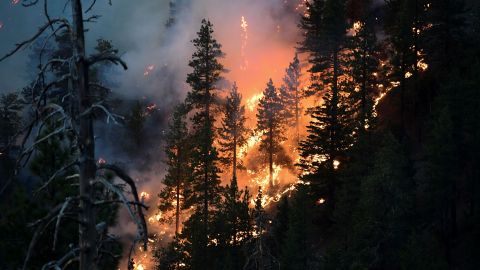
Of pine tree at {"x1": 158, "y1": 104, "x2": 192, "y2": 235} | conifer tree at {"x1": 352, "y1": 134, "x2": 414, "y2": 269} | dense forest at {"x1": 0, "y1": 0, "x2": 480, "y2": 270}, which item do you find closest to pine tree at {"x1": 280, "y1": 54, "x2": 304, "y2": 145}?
dense forest at {"x1": 0, "y1": 0, "x2": 480, "y2": 270}

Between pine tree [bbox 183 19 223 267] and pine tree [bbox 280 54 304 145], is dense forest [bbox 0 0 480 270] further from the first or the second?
pine tree [bbox 280 54 304 145]

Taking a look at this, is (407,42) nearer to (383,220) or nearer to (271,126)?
(271,126)

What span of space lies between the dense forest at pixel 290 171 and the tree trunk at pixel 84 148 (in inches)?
0.6

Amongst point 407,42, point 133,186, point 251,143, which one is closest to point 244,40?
point 251,143

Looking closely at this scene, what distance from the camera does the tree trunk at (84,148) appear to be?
485cm

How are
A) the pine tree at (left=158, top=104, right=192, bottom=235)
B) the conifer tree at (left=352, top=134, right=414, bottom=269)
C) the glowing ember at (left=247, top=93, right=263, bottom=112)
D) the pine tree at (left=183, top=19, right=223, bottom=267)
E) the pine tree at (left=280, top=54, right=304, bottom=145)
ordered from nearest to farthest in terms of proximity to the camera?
the conifer tree at (left=352, top=134, right=414, bottom=269) → the pine tree at (left=183, top=19, right=223, bottom=267) → the pine tree at (left=158, top=104, right=192, bottom=235) → the pine tree at (left=280, top=54, right=304, bottom=145) → the glowing ember at (left=247, top=93, right=263, bottom=112)

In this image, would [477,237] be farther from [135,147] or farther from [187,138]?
[135,147]

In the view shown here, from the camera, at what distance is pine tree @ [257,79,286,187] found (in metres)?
55.4

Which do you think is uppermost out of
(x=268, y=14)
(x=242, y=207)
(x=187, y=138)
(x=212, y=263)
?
(x=268, y=14)

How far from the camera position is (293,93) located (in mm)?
61594

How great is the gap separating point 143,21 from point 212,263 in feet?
275

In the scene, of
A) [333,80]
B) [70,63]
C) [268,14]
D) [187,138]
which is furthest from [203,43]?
[70,63]

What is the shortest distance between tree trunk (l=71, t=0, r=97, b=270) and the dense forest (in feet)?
0.05

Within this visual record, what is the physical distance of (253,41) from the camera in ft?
255
